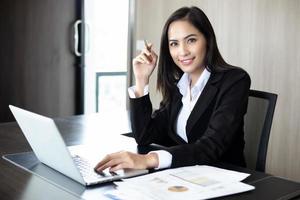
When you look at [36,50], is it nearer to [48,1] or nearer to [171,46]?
[48,1]

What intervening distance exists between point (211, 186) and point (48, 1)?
140 inches

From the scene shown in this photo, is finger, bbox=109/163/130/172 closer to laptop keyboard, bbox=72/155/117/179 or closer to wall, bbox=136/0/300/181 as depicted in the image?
laptop keyboard, bbox=72/155/117/179

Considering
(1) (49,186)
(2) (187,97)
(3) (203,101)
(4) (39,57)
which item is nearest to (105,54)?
(4) (39,57)

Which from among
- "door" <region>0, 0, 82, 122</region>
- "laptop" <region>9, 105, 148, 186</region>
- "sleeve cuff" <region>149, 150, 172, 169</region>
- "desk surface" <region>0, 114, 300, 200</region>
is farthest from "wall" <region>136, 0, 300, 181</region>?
"laptop" <region>9, 105, 148, 186</region>

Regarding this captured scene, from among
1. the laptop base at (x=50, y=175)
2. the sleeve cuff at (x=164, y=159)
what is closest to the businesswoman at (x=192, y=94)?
the sleeve cuff at (x=164, y=159)

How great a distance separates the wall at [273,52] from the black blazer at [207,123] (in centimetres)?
147

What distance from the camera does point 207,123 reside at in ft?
5.30

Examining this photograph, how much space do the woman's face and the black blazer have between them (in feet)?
0.29

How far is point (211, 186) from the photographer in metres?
1.08

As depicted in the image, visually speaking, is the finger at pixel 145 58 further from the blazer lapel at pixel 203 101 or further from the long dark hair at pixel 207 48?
the blazer lapel at pixel 203 101

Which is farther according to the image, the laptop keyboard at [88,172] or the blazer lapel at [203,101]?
the blazer lapel at [203,101]

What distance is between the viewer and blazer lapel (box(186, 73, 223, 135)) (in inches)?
63.1

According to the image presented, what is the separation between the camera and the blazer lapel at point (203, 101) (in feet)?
5.26

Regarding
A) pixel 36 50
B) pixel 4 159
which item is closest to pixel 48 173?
pixel 4 159
